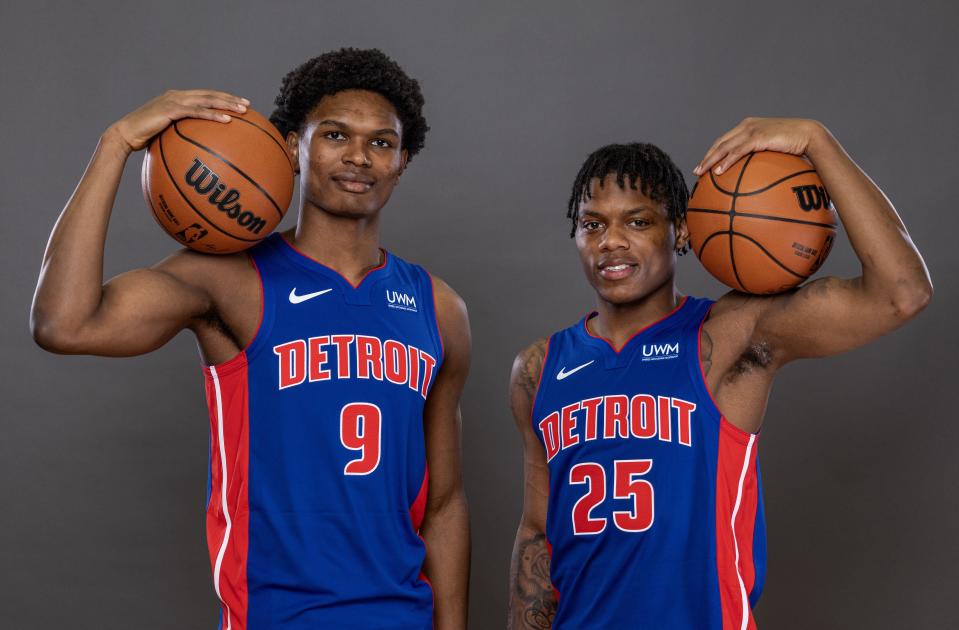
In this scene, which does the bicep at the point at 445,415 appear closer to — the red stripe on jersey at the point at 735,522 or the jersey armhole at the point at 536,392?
the jersey armhole at the point at 536,392

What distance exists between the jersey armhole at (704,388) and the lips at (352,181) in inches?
36.2

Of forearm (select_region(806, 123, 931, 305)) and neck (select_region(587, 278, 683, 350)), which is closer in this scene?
forearm (select_region(806, 123, 931, 305))

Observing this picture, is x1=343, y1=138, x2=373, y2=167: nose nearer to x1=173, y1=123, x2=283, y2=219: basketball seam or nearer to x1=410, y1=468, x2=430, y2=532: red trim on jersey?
x1=173, y1=123, x2=283, y2=219: basketball seam

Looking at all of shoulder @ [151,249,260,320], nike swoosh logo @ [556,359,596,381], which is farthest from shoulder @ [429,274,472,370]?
shoulder @ [151,249,260,320]

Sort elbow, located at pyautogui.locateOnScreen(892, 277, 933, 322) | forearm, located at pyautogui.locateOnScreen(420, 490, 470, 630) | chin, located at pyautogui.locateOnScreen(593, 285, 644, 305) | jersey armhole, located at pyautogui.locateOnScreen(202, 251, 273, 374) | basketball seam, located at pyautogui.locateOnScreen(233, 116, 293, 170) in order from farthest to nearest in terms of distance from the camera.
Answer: forearm, located at pyautogui.locateOnScreen(420, 490, 470, 630) < chin, located at pyautogui.locateOnScreen(593, 285, 644, 305) < jersey armhole, located at pyautogui.locateOnScreen(202, 251, 273, 374) < basketball seam, located at pyautogui.locateOnScreen(233, 116, 293, 170) < elbow, located at pyautogui.locateOnScreen(892, 277, 933, 322)

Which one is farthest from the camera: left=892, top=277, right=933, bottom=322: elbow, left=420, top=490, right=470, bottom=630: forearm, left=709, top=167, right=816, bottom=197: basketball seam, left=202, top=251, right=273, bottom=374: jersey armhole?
left=420, top=490, right=470, bottom=630: forearm

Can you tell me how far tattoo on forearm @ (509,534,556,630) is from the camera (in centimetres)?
261

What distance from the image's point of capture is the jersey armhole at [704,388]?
2387 mm

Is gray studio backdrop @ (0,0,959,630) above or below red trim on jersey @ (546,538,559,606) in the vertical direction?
above

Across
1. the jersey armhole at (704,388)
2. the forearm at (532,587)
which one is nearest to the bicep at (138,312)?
the forearm at (532,587)

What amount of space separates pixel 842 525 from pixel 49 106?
3394 millimetres

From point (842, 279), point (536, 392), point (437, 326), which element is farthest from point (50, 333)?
point (842, 279)

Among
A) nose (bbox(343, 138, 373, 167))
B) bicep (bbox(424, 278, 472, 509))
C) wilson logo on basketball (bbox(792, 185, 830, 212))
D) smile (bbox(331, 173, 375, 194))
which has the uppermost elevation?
nose (bbox(343, 138, 373, 167))

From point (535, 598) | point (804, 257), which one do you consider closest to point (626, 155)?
point (804, 257)
